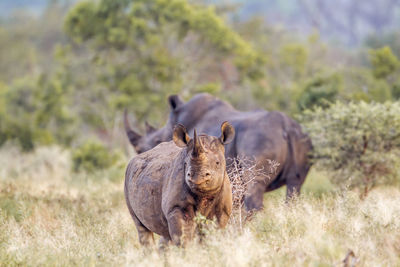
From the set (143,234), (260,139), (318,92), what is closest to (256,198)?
(260,139)

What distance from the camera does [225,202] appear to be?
21.6 ft

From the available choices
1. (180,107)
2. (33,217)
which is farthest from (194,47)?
(33,217)

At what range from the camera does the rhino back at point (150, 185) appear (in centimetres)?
696

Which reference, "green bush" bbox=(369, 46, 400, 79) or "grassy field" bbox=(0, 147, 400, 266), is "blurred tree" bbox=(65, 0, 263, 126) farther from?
"grassy field" bbox=(0, 147, 400, 266)

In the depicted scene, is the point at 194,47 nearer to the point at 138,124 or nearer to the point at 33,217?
the point at 138,124

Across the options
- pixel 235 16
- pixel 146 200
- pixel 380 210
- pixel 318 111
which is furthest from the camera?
pixel 235 16

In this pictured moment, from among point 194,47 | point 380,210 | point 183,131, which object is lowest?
point 194,47

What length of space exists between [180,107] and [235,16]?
116 ft

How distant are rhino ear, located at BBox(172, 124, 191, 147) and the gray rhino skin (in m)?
Result: 2.84

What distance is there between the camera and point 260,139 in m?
10.1

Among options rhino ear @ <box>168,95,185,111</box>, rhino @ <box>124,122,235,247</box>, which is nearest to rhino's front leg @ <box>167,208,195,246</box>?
rhino @ <box>124,122,235,247</box>

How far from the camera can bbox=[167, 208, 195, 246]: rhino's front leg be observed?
636 cm

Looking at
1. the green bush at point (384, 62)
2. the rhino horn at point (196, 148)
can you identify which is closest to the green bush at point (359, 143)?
the rhino horn at point (196, 148)

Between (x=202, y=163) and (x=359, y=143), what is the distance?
222 inches
